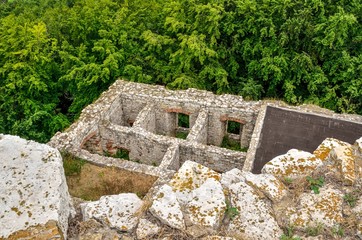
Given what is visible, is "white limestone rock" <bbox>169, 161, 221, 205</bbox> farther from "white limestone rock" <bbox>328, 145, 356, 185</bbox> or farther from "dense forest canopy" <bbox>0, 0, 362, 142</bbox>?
"dense forest canopy" <bbox>0, 0, 362, 142</bbox>

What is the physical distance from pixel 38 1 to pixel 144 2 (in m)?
12.3

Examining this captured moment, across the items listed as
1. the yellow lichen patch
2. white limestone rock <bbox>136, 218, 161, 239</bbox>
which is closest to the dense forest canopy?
white limestone rock <bbox>136, 218, 161, 239</bbox>

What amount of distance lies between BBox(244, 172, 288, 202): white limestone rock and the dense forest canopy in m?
11.0

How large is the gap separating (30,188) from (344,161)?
5283 mm

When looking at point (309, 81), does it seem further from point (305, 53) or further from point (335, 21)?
point (335, 21)

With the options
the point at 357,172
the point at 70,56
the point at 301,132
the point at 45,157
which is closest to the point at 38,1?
the point at 70,56

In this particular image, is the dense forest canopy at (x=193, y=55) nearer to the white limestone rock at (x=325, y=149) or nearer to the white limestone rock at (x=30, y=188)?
the white limestone rock at (x=325, y=149)

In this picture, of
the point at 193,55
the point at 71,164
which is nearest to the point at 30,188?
the point at 71,164

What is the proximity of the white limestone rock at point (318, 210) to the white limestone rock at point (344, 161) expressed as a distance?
342 millimetres

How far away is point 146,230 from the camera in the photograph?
564cm

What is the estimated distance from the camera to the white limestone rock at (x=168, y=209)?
5.66 metres

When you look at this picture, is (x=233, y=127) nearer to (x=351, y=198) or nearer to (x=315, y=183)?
(x=315, y=183)

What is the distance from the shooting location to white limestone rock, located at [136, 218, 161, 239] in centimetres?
561

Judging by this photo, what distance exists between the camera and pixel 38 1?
94.9ft
